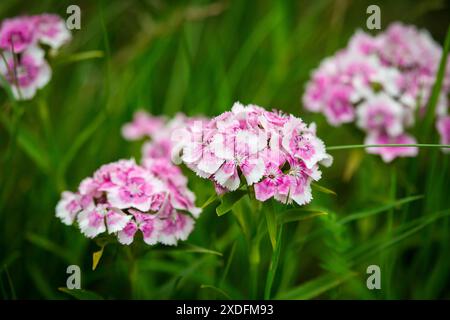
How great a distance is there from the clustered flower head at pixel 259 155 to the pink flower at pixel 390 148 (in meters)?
0.48

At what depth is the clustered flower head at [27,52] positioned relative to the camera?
5.11ft

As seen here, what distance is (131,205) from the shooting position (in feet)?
4.05

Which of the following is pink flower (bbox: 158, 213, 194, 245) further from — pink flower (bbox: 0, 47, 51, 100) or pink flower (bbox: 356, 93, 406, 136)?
pink flower (bbox: 356, 93, 406, 136)

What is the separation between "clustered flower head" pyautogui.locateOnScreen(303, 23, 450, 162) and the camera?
168 centimetres

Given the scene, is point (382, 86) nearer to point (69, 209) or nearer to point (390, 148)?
point (390, 148)

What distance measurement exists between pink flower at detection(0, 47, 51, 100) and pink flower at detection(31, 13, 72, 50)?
4 cm

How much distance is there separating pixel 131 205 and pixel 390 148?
848 mm

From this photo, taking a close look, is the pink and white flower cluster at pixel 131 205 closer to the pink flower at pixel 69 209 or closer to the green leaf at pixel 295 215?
the pink flower at pixel 69 209

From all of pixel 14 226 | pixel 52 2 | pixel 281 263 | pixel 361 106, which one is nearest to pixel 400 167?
pixel 361 106

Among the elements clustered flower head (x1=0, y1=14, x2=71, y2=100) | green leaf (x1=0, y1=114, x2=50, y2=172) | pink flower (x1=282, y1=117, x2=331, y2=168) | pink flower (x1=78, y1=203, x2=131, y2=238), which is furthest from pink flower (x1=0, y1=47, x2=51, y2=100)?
pink flower (x1=282, y1=117, x2=331, y2=168)

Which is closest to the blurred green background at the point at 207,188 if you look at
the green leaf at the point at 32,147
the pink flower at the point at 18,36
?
the green leaf at the point at 32,147

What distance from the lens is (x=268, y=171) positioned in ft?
3.75

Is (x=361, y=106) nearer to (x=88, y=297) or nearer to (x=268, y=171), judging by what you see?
(x=268, y=171)

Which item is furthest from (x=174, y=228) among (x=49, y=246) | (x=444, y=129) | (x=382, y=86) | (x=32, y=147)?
(x=444, y=129)
